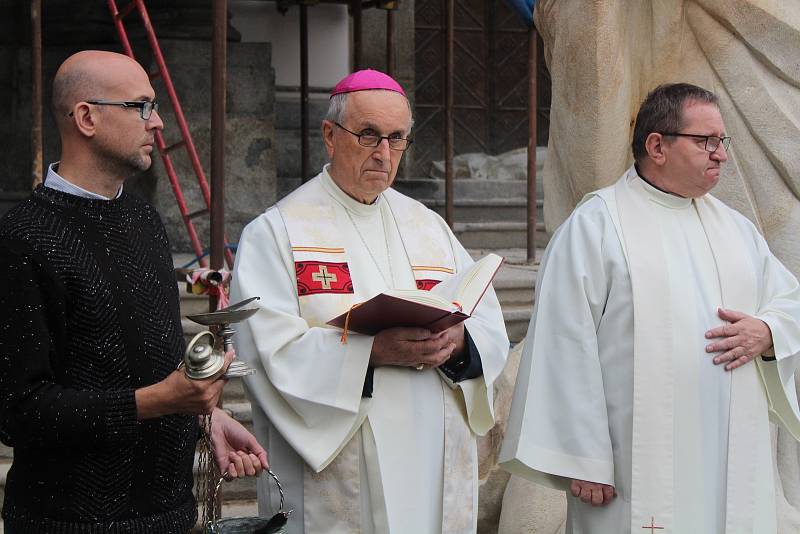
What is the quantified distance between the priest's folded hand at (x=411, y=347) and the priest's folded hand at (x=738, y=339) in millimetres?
791

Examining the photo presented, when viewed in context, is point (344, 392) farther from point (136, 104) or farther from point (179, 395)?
point (136, 104)

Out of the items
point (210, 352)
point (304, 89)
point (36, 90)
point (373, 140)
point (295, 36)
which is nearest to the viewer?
point (210, 352)

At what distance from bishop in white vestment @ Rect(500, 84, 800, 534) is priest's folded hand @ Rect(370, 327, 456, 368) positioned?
17.0 inches

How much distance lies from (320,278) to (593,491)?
0.98m

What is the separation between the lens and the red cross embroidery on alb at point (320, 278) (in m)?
3.45

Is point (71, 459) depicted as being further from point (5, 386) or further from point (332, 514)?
point (332, 514)

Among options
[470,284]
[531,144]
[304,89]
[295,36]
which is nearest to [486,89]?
[295,36]

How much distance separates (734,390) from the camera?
11.7ft

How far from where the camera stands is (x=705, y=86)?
4.65 m

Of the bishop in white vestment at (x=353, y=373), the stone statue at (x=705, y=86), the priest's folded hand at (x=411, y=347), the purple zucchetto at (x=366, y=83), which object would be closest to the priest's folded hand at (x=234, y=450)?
the bishop in white vestment at (x=353, y=373)

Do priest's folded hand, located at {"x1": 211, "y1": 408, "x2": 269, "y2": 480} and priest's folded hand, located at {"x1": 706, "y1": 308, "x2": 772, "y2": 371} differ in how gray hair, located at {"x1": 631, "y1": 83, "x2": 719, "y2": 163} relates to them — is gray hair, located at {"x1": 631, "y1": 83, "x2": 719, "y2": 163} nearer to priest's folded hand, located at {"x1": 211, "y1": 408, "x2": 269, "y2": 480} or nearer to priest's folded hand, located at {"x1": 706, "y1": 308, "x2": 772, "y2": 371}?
priest's folded hand, located at {"x1": 706, "y1": 308, "x2": 772, "y2": 371}

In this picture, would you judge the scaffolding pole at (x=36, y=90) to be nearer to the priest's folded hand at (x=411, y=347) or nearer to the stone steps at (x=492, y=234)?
the priest's folded hand at (x=411, y=347)

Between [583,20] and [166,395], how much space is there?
2670 mm

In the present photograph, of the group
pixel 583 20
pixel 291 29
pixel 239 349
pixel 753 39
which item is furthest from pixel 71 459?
pixel 291 29
